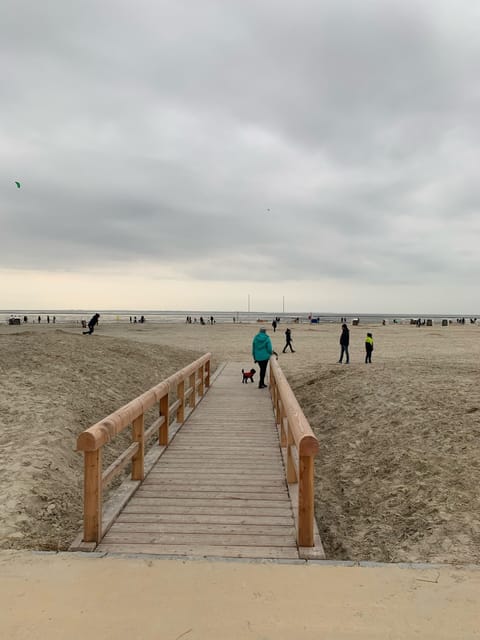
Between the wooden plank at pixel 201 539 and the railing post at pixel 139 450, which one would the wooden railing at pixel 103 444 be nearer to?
the railing post at pixel 139 450

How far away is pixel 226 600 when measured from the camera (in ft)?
9.90

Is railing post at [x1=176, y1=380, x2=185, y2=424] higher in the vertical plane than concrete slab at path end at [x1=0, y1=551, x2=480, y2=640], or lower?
higher

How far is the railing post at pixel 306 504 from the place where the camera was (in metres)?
3.92

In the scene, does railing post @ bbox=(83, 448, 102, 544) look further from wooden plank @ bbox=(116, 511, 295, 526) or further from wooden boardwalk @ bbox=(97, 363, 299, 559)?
wooden plank @ bbox=(116, 511, 295, 526)

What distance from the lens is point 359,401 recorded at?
31.5ft

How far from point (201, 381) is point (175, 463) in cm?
502

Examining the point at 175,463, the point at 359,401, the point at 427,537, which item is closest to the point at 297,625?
the point at 427,537

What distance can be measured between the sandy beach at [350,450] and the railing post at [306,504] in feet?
3.17

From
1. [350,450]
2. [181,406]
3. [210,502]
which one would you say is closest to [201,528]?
[210,502]

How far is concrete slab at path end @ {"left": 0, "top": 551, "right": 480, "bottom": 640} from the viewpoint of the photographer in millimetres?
2703

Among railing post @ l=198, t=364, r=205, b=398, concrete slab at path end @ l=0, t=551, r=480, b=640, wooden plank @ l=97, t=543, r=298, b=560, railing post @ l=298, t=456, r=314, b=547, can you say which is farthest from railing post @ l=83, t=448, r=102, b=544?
railing post @ l=198, t=364, r=205, b=398

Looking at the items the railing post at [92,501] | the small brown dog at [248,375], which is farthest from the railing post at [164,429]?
the small brown dog at [248,375]

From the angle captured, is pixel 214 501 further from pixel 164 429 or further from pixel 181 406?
pixel 181 406

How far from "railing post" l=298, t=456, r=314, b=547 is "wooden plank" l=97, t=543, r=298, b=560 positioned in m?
0.14
